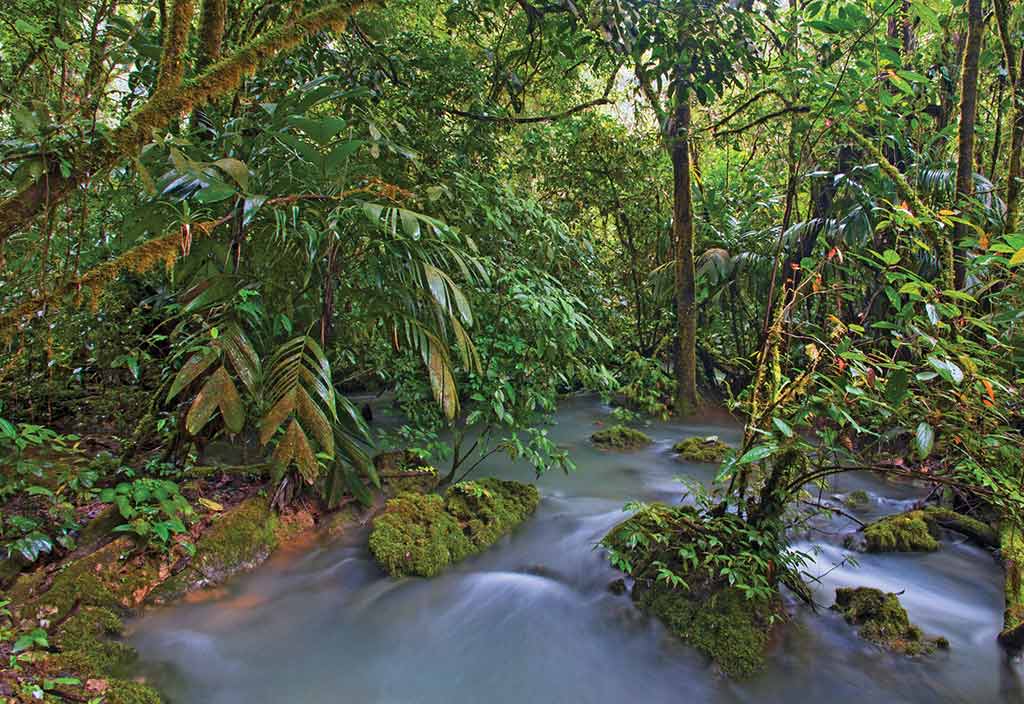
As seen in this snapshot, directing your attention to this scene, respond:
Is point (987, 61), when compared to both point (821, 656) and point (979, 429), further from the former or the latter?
point (821, 656)

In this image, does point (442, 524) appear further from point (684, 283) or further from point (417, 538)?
point (684, 283)

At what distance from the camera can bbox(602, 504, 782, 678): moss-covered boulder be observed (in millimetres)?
2223

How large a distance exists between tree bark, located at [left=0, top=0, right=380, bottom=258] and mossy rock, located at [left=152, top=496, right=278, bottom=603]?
64.5 inches

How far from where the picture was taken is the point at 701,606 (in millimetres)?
2361

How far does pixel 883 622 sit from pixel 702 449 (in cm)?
258

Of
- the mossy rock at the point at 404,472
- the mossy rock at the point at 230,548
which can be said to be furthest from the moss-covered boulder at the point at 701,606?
the mossy rock at the point at 230,548

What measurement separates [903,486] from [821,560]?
163 cm

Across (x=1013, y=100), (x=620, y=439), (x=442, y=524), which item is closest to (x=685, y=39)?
(x=1013, y=100)

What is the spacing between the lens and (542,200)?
266 inches

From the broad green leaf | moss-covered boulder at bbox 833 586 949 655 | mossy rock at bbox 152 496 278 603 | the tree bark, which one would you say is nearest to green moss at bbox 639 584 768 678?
moss-covered boulder at bbox 833 586 949 655

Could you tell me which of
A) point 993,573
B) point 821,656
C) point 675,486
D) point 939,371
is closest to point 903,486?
point 993,573

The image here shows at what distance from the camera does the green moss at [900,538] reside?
309 centimetres

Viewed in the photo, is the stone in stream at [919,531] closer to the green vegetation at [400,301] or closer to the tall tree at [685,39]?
the green vegetation at [400,301]

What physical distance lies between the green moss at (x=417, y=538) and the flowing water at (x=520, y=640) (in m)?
0.07
